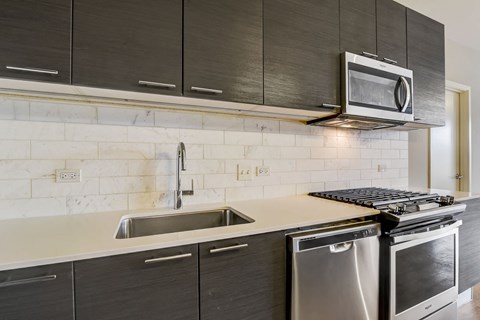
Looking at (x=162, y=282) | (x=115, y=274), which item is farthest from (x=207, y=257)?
(x=115, y=274)

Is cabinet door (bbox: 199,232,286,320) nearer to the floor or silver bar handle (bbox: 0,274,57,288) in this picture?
silver bar handle (bbox: 0,274,57,288)

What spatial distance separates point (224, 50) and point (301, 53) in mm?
545

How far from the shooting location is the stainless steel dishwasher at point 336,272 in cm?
119

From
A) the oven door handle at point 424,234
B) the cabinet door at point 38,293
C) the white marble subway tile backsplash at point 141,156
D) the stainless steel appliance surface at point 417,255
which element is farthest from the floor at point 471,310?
the cabinet door at point 38,293

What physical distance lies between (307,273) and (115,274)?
0.88 metres

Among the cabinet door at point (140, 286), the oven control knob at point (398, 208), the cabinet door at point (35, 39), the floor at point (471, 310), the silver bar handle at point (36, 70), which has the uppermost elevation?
the cabinet door at point (35, 39)

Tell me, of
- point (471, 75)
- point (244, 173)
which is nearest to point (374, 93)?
point (244, 173)

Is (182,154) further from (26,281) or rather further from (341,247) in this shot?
(341,247)

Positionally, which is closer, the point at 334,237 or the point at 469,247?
the point at 334,237

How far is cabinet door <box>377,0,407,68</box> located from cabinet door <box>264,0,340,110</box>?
1.55 feet

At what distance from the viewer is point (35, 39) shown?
3.30 feet

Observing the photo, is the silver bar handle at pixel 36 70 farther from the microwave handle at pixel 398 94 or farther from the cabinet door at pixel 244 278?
the microwave handle at pixel 398 94

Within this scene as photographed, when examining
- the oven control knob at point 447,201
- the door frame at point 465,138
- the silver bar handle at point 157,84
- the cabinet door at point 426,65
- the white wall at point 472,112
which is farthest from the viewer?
the door frame at point 465,138

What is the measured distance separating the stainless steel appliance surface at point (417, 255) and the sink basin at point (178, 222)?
0.80 metres
